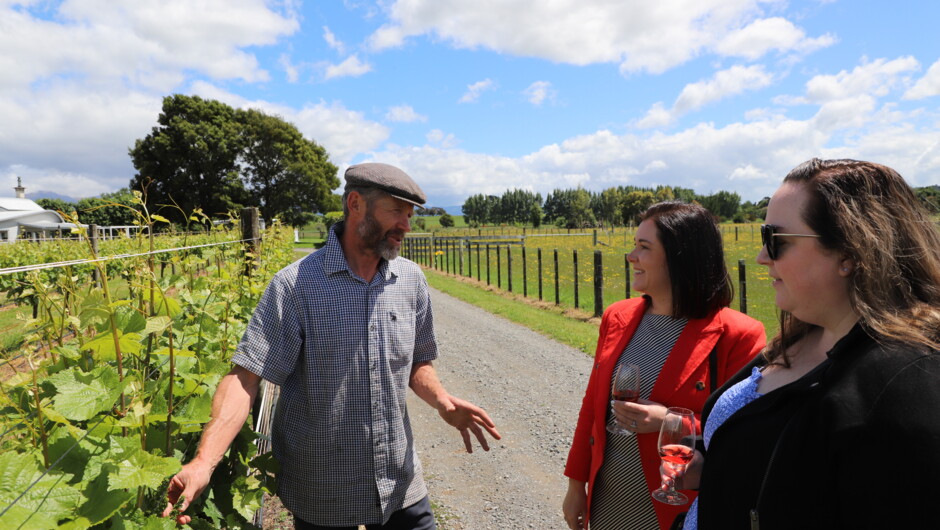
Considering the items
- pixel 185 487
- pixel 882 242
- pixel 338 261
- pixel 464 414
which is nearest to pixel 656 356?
pixel 464 414

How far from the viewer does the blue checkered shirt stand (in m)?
2.21

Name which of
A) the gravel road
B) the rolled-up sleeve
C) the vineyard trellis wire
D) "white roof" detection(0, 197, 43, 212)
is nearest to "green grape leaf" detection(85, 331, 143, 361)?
the vineyard trellis wire

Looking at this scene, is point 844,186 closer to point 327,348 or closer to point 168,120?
point 327,348

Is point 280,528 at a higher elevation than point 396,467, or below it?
below

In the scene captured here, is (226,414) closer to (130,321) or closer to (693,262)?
(130,321)

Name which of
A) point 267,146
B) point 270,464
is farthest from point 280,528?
point 267,146

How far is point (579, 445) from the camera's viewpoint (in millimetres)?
2527

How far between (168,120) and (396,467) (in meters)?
45.0

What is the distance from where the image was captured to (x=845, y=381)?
3.85 ft

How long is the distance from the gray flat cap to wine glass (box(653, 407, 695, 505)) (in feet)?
4.31

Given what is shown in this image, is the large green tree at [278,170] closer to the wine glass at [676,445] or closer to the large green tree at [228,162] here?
the large green tree at [228,162]

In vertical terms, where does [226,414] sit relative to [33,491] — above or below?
below

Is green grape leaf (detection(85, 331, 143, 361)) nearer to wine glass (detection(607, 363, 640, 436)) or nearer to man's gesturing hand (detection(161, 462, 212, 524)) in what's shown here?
man's gesturing hand (detection(161, 462, 212, 524))

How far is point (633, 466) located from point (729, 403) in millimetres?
700
